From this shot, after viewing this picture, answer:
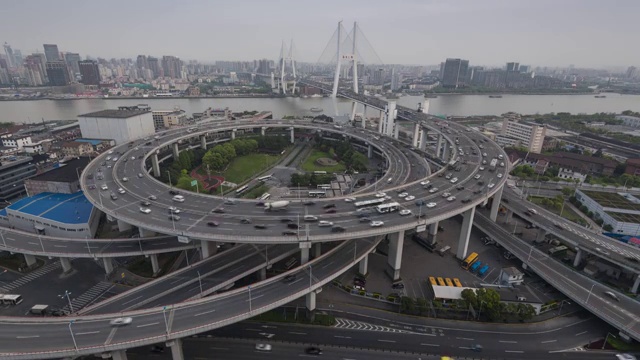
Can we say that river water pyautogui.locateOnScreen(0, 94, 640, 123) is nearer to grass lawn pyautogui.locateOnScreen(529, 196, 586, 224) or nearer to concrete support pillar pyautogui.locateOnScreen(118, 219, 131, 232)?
grass lawn pyautogui.locateOnScreen(529, 196, 586, 224)

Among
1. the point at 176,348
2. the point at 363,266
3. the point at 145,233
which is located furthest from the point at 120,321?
the point at 363,266

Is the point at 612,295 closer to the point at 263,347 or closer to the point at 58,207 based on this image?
the point at 263,347

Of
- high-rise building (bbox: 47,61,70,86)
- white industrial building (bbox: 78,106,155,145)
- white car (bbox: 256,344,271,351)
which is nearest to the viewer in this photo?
white car (bbox: 256,344,271,351)

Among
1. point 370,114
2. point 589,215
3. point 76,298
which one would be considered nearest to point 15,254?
point 76,298

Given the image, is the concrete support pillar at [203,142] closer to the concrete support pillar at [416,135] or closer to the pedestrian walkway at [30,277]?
the pedestrian walkway at [30,277]

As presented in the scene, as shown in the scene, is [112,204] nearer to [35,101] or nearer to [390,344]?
[390,344]

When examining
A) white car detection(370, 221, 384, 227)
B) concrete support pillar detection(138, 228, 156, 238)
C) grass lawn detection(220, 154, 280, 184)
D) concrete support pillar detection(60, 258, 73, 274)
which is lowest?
concrete support pillar detection(60, 258, 73, 274)

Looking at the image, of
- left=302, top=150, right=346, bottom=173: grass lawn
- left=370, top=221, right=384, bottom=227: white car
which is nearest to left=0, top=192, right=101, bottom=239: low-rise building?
left=370, top=221, right=384, bottom=227: white car
